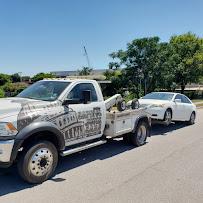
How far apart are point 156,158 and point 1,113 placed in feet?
13.1

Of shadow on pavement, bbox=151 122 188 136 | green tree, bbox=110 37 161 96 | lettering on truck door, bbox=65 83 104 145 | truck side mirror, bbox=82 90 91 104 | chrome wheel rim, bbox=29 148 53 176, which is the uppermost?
green tree, bbox=110 37 161 96

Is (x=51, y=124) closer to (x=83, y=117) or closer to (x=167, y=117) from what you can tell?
(x=83, y=117)

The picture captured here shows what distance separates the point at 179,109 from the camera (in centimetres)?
1239

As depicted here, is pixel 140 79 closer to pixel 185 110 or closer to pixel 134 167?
pixel 185 110

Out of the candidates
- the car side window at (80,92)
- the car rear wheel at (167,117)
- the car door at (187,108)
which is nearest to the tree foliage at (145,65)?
the car door at (187,108)

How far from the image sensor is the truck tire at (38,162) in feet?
17.1

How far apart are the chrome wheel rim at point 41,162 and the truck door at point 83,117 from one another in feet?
2.04

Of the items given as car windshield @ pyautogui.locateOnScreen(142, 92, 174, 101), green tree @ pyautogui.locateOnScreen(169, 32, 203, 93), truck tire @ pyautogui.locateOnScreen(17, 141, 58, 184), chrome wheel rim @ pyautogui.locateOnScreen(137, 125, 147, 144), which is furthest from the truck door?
green tree @ pyautogui.locateOnScreen(169, 32, 203, 93)

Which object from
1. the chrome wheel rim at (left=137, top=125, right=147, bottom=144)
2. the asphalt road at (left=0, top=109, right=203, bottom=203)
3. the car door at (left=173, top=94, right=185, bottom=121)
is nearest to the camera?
the asphalt road at (left=0, top=109, right=203, bottom=203)

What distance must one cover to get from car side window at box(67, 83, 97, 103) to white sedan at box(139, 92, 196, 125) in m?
4.48

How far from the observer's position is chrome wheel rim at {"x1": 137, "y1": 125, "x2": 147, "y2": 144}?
8.79 meters

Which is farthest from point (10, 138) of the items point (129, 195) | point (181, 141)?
point (181, 141)

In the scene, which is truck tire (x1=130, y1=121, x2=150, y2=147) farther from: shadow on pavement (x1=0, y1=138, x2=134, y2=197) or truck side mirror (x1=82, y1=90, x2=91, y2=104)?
truck side mirror (x1=82, y1=90, x2=91, y2=104)

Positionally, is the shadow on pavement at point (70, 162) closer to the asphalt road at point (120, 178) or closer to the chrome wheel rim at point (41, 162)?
the asphalt road at point (120, 178)
